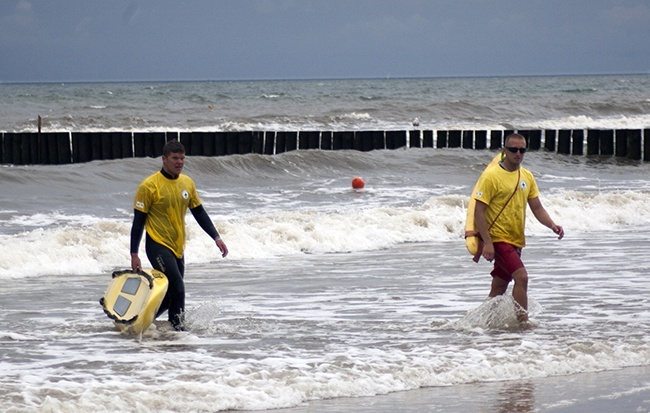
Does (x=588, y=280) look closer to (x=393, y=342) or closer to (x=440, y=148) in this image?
(x=393, y=342)

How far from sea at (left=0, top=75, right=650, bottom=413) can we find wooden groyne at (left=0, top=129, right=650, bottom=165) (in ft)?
6.71

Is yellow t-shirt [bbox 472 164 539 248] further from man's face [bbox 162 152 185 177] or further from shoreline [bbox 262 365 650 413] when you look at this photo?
man's face [bbox 162 152 185 177]

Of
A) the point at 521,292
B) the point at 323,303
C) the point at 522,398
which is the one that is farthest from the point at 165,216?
the point at 522,398

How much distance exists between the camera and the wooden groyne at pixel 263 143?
2583 cm

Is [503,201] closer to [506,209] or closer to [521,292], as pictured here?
[506,209]

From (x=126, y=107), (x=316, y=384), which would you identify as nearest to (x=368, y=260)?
(x=316, y=384)

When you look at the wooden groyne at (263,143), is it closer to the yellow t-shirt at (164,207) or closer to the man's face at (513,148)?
the yellow t-shirt at (164,207)

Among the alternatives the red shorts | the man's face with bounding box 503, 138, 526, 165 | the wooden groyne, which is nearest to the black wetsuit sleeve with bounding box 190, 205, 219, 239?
the red shorts

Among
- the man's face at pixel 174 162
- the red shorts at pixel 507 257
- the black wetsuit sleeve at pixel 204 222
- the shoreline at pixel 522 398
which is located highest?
the man's face at pixel 174 162

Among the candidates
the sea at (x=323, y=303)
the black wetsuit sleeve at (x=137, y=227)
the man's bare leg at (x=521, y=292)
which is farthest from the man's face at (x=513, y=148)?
the black wetsuit sleeve at (x=137, y=227)

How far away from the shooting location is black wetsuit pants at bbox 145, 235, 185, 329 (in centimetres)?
828

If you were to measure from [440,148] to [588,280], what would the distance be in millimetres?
18082

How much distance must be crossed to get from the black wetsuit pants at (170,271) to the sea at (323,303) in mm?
222

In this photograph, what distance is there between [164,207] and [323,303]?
2.43 metres
